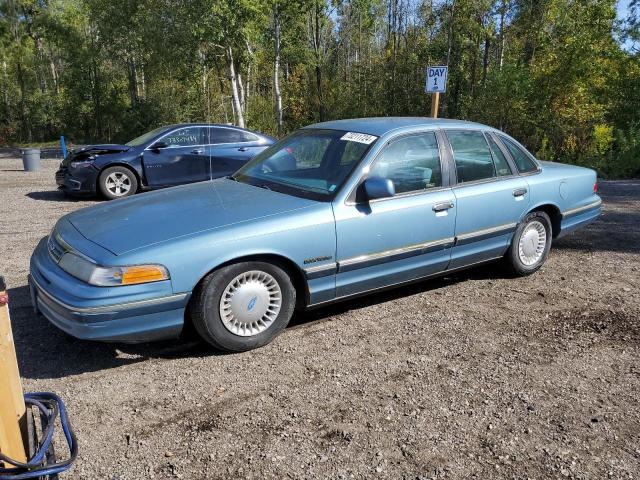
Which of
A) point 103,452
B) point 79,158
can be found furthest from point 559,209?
point 79,158

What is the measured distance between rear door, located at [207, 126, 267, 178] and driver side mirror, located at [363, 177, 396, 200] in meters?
6.63

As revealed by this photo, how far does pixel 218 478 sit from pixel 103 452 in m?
0.65

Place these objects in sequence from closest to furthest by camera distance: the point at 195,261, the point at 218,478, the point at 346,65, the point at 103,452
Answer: the point at 218,478, the point at 103,452, the point at 195,261, the point at 346,65

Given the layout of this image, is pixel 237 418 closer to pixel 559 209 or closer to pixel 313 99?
pixel 559 209

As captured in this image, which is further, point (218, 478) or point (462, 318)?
point (462, 318)

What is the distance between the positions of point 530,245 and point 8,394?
4718 millimetres

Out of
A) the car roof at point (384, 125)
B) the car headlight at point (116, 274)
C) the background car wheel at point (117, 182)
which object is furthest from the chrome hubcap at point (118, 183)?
the car headlight at point (116, 274)

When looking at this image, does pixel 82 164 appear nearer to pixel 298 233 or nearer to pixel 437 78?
pixel 437 78

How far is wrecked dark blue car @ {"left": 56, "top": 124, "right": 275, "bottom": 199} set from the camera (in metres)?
9.69

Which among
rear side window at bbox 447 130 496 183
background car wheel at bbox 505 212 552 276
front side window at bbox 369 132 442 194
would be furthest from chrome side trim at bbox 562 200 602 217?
front side window at bbox 369 132 442 194

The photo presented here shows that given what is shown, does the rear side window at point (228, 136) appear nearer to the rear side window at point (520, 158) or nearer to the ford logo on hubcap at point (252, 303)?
the rear side window at point (520, 158)

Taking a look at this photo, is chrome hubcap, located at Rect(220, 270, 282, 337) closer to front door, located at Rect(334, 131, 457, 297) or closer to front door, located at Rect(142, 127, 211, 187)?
front door, located at Rect(334, 131, 457, 297)

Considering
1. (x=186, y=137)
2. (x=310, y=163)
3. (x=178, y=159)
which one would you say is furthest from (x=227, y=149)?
(x=310, y=163)

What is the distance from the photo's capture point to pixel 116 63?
98.9 ft
